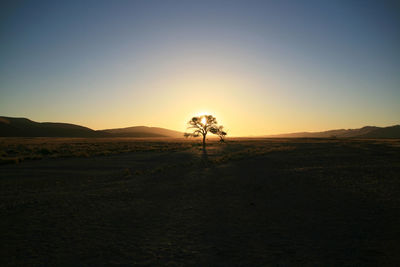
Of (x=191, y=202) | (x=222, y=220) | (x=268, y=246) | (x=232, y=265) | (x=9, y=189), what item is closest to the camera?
(x=232, y=265)

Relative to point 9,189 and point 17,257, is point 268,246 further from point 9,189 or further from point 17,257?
point 9,189

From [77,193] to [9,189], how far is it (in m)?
4.54

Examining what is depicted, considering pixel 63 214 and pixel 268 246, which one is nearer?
pixel 268 246

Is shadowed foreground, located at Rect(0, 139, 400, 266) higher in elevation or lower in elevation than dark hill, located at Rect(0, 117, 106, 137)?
lower

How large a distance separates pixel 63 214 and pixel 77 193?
3.62 metres

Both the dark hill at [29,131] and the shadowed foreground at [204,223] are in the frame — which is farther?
the dark hill at [29,131]

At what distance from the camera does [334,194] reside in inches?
427

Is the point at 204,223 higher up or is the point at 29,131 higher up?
the point at 29,131

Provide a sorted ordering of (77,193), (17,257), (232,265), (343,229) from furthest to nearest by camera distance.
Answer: (77,193)
(343,229)
(17,257)
(232,265)

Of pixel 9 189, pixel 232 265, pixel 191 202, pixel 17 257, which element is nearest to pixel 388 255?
pixel 232 265

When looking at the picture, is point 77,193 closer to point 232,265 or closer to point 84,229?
point 84,229

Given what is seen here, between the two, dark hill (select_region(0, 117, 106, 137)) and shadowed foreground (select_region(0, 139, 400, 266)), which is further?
dark hill (select_region(0, 117, 106, 137))

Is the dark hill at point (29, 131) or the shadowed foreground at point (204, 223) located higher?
the dark hill at point (29, 131)

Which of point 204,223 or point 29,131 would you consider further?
point 29,131
